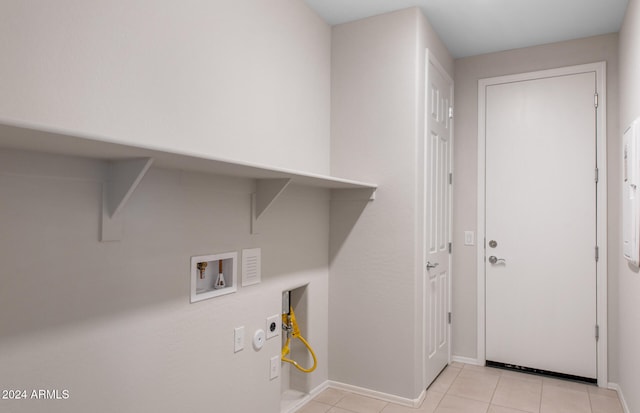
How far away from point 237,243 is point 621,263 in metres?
2.58

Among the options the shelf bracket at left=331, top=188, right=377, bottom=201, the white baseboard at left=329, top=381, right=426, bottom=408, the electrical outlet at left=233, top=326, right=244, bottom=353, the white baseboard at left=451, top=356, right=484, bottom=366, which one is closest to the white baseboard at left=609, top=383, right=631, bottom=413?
the white baseboard at left=451, top=356, right=484, bottom=366

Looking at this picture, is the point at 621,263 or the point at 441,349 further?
the point at 441,349

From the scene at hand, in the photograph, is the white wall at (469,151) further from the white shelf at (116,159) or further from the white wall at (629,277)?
the white shelf at (116,159)

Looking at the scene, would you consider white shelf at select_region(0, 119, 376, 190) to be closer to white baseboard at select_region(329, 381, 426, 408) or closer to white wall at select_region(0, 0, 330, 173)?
white wall at select_region(0, 0, 330, 173)

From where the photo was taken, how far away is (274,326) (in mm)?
2404

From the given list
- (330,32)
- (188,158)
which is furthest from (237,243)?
(330,32)

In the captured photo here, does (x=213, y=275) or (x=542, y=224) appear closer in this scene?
(x=213, y=275)

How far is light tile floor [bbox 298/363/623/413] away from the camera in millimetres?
2652

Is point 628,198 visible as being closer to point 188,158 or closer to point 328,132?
point 328,132

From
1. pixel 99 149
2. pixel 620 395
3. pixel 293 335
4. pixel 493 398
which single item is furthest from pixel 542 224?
pixel 99 149

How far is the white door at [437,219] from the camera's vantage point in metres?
2.93

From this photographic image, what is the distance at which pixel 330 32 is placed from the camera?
3043 mm

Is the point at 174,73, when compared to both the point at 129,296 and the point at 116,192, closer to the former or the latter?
the point at 116,192

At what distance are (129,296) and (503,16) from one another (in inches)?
112
